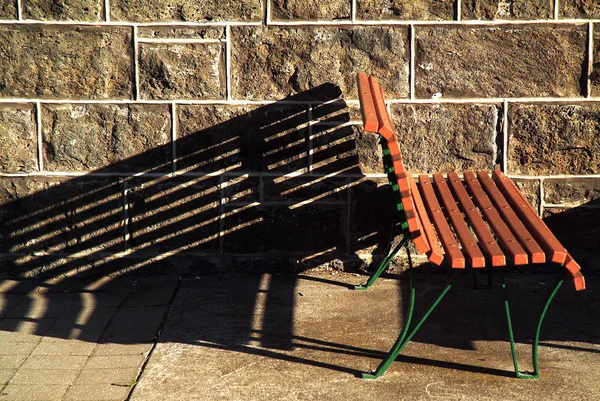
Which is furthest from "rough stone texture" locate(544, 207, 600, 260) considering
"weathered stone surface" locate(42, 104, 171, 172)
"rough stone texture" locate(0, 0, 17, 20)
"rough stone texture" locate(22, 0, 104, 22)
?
"rough stone texture" locate(0, 0, 17, 20)

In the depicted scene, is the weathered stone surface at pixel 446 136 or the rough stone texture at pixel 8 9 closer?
the rough stone texture at pixel 8 9

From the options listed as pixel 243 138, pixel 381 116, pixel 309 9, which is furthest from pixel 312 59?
pixel 381 116

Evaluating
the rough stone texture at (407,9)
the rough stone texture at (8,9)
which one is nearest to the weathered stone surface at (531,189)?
the rough stone texture at (407,9)

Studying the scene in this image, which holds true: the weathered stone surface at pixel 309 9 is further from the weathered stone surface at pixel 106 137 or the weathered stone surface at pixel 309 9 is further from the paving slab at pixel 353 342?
the paving slab at pixel 353 342

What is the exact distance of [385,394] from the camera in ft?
10.3

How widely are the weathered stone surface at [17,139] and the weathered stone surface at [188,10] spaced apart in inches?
31.2

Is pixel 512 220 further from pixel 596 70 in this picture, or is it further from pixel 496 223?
pixel 596 70

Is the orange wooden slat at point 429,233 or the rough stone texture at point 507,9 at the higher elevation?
the rough stone texture at point 507,9

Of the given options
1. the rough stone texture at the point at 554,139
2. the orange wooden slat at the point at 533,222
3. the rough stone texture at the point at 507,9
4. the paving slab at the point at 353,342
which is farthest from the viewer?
the rough stone texture at the point at 554,139

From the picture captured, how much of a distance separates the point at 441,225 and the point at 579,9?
5.93 ft

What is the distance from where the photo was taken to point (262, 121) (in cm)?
460

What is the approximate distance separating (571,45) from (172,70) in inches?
91.4

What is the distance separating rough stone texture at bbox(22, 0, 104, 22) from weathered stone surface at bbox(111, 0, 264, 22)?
0.12 meters

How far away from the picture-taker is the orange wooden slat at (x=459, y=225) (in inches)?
122
